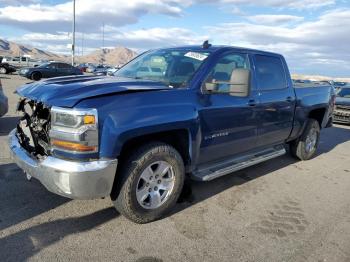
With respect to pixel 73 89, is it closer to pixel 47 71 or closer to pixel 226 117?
pixel 226 117

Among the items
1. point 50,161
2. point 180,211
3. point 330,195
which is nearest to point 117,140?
point 50,161

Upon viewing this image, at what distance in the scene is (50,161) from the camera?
10.8 ft

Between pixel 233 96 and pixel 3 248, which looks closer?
pixel 3 248

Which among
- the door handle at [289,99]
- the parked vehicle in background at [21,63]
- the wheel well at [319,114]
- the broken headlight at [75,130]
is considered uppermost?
the door handle at [289,99]

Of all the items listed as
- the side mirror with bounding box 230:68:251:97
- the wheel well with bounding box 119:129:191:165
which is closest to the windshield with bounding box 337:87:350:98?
the side mirror with bounding box 230:68:251:97

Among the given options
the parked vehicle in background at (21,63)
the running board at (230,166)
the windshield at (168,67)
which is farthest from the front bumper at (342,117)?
the parked vehicle in background at (21,63)

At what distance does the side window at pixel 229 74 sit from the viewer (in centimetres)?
Result: 414

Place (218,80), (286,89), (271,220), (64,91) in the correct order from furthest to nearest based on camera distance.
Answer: (286,89), (218,80), (271,220), (64,91)

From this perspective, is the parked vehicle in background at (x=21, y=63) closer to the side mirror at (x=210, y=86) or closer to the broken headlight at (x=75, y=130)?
the side mirror at (x=210, y=86)

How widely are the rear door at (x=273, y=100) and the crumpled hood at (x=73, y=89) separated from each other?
180 centimetres

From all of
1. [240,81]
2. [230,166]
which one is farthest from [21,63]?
[240,81]

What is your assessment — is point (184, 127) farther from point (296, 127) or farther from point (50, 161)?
point (296, 127)

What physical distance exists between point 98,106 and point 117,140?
35 centimetres

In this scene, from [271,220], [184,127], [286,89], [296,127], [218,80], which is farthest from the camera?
[296,127]
